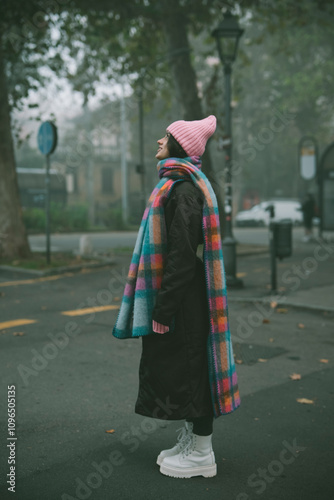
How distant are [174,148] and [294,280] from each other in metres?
8.68

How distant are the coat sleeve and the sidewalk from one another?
19.1ft

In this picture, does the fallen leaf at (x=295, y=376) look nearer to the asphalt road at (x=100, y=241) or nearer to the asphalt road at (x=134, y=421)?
the asphalt road at (x=134, y=421)

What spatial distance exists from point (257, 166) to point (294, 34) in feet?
81.4

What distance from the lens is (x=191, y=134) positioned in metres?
3.37

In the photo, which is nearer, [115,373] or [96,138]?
[115,373]

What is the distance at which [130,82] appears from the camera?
20.6 meters

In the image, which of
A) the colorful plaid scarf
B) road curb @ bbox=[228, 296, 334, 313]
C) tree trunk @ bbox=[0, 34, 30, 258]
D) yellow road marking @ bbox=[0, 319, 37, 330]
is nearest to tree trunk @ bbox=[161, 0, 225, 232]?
tree trunk @ bbox=[0, 34, 30, 258]

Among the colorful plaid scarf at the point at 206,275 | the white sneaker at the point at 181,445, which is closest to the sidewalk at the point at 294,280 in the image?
the white sneaker at the point at 181,445

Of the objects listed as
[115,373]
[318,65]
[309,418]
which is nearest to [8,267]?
[115,373]

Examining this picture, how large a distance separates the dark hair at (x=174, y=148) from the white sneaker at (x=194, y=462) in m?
1.53

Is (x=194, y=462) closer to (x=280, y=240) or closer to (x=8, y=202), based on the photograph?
(x=280, y=240)

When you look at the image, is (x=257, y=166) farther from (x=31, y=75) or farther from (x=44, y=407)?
(x=44, y=407)

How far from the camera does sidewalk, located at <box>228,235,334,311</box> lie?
9375 millimetres

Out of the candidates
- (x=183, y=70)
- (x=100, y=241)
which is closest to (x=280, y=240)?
(x=183, y=70)
